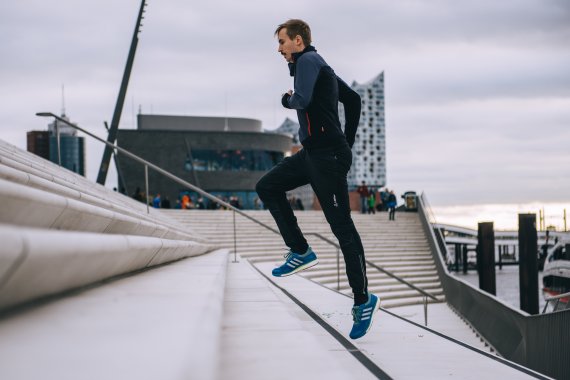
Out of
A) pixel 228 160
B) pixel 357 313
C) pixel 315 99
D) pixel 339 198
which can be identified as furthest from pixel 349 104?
Result: pixel 228 160

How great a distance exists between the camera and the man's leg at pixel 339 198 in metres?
3.13

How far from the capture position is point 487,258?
18594 mm

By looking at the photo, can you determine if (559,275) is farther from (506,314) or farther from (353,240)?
(353,240)

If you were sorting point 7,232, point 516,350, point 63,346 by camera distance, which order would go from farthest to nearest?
point 516,350, point 63,346, point 7,232

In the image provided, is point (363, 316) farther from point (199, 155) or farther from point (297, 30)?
point (199, 155)

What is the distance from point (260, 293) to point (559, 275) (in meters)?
22.3

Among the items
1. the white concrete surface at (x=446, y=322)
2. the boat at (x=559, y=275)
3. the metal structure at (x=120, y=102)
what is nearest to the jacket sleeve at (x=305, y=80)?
the white concrete surface at (x=446, y=322)

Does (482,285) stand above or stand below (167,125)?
below

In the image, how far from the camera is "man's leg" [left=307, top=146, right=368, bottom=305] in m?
3.13

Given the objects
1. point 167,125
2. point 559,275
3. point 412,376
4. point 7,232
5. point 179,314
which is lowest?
point 559,275

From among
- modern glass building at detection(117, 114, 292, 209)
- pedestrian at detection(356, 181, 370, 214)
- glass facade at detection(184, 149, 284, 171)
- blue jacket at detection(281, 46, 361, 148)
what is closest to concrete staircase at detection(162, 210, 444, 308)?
pedestrian at detection(356, 181, 370, 214)

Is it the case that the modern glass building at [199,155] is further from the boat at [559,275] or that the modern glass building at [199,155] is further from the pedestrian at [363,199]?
the boat at [559,275]

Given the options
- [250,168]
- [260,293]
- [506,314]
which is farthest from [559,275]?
[250,168]

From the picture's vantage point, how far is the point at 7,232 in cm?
108
